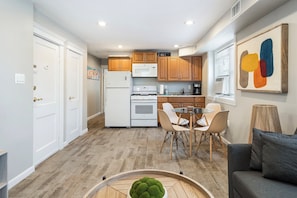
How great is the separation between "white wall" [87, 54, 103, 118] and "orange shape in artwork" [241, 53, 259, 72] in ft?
17.5

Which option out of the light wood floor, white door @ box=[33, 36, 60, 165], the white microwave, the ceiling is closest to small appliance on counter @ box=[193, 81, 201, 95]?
the white microwave

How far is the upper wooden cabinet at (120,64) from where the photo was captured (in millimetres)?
6648

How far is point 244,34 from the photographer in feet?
11.1

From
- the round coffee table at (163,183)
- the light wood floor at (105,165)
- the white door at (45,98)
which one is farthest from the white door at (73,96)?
the round coffee table at (163,183)

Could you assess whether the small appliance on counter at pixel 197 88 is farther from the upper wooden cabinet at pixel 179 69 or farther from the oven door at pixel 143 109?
the oven door at pixel 143 109

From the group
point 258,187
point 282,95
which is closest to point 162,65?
point 282,95

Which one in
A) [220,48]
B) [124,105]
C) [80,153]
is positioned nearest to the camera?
[80,153]

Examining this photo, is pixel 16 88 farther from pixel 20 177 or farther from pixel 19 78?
pixel 20 177

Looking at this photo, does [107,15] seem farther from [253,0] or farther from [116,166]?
[116,166]

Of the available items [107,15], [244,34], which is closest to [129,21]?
[107,15]

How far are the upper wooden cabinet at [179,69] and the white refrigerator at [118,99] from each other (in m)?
1.40

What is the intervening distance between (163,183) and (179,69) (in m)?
5.24

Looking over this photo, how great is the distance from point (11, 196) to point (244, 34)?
3.92m

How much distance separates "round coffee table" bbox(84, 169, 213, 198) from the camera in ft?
4.51
